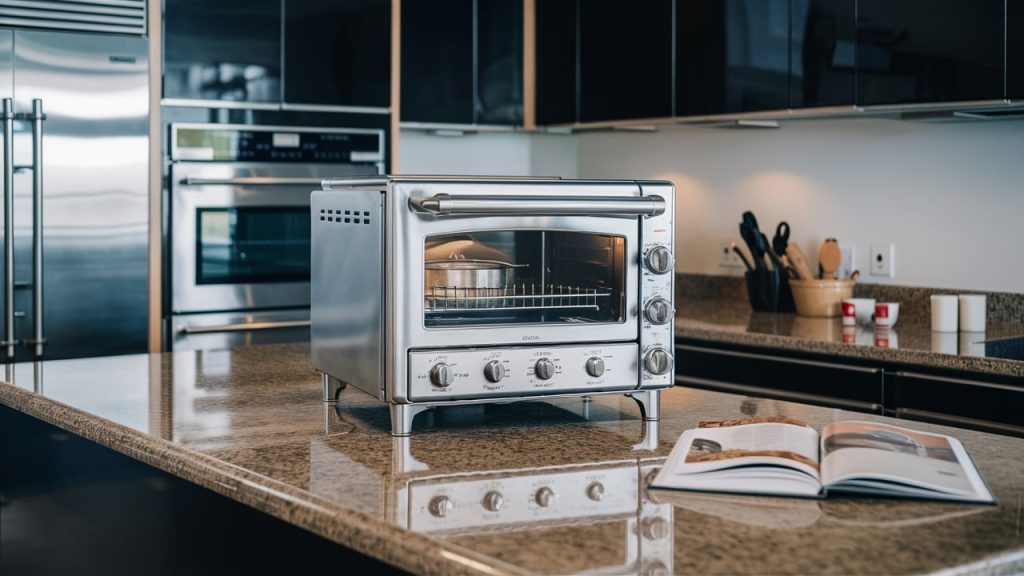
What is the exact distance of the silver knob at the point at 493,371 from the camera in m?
1.68

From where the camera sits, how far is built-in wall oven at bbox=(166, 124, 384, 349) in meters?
3.75

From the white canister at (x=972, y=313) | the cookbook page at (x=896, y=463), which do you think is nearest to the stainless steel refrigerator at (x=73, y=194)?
the white canister at (x=972, y=313)

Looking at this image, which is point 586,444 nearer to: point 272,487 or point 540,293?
point 540,293

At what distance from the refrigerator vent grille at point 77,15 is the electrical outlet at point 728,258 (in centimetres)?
209

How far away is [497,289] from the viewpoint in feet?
5.76

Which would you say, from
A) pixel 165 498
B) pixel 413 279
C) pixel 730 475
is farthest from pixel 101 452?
pixel 730 475

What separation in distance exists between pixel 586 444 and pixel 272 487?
47cm

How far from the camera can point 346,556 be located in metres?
1.66

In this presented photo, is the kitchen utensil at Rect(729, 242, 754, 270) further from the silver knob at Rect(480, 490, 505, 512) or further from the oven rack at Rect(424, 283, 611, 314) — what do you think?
the silver knob at Rect(480, 490, 505, 512)

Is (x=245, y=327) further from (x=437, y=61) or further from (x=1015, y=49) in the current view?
(x=1015, y=49)

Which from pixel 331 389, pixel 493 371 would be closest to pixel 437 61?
pixel 331 389

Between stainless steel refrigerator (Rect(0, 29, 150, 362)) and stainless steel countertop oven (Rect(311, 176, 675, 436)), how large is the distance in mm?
1929

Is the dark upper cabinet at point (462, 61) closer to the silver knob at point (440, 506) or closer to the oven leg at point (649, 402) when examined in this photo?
the oven leg at point (649, 402)

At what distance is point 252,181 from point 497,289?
2292mm
